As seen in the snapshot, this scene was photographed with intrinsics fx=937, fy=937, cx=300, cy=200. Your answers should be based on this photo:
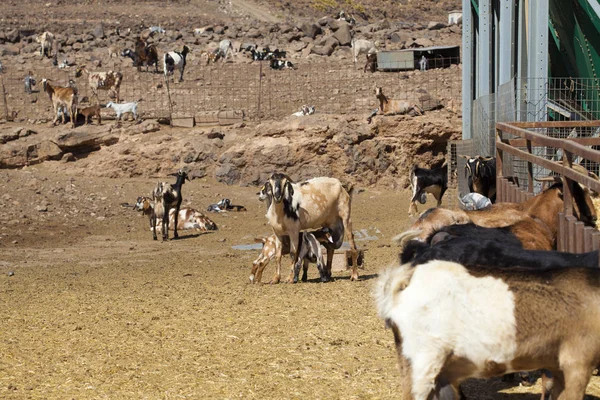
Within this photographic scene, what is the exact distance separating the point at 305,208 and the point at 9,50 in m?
35.9

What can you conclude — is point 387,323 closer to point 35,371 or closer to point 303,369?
point 303,369

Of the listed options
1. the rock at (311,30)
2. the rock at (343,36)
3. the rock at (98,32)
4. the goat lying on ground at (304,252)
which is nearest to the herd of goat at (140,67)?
the rock at (343,36)

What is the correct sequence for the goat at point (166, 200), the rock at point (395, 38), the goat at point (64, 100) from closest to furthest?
1. the goat at point (166, 200)
2. the goat at point (64, 100)
3. the rock at point (395, 38)

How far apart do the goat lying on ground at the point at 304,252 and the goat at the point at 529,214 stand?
3.62m

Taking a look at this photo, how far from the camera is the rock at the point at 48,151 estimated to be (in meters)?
27.4

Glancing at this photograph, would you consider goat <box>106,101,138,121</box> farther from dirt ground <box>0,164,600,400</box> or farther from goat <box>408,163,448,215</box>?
goat <box>408,163,448,215</box>

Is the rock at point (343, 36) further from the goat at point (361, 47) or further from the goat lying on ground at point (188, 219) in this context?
the goat lying on ground at point (188, 219)

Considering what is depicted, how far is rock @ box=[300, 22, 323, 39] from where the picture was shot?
160ft

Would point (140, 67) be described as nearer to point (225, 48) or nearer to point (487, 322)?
point (225, 48)

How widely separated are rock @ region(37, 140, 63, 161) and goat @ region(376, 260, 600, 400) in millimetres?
23577

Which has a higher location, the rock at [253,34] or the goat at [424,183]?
the rock at [253,34]

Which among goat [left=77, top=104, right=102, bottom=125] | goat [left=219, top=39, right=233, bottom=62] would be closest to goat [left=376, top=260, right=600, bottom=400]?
goat [left=77, top=104, right=102, bottom=125]

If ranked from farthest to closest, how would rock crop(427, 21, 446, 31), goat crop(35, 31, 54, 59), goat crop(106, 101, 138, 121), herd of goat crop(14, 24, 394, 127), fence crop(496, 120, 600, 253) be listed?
rock crop(427, 21, 446, 31)
goat crop(35, 31, 54, 59)
goat crop(106, 101, 138, 121)
herd of goat crop(14, 24, 394, 127)
fence crop(496, 120, 600, 253)

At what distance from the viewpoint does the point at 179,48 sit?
46.0 metres
